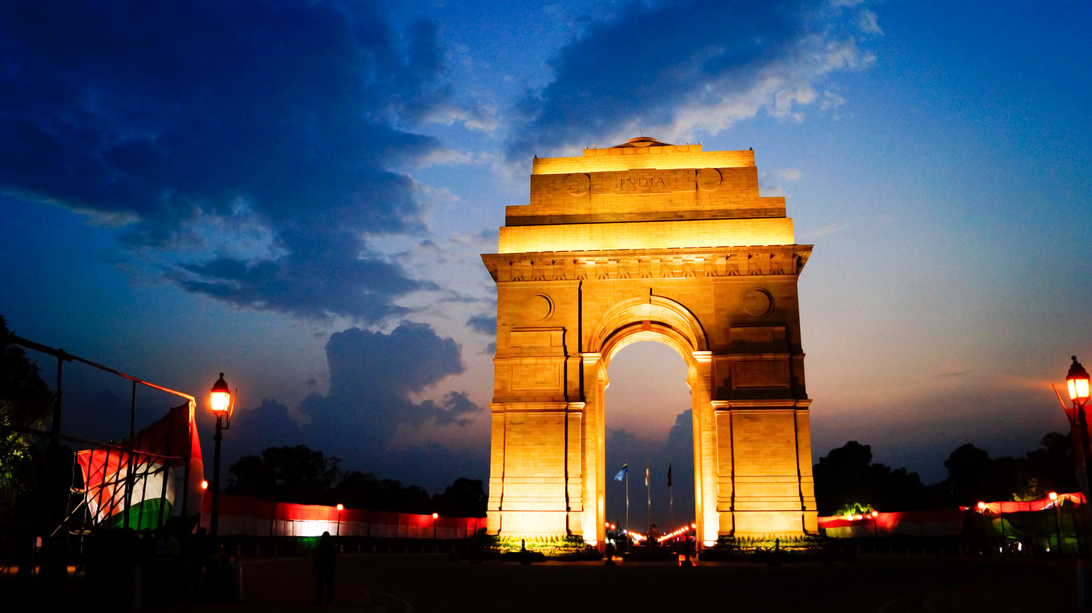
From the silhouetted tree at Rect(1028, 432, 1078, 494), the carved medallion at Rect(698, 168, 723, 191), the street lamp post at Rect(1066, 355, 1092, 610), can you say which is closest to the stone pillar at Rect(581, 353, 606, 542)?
the carved medallion at Rect(698, 168, 723, 191)

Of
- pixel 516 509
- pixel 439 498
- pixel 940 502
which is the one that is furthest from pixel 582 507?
pixel 439 498

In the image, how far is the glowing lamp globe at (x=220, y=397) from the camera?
51.6 ft

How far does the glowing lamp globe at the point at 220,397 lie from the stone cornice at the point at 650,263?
1983 centimetres

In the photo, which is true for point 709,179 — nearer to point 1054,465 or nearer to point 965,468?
point 1054,465

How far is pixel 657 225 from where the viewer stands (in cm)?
3556

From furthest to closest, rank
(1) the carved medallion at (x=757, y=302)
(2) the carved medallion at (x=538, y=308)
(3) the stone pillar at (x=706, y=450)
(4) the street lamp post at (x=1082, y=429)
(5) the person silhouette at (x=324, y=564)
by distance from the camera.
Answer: (2) the carved medallion at (x=538, y=308) → (1) the carved medallion at (x=757, y=302) → (3) the stone pillar at (x=706, y=450) → (5) the person silhouette at (x=324, y=564) → (4) the street lamp post at (x=1082, y=429)

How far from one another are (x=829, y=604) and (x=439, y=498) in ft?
288

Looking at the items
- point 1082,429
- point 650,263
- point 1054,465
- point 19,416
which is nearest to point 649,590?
point 1082,429

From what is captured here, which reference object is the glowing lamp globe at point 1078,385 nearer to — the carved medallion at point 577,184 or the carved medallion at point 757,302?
the carved medallion at point 757,302

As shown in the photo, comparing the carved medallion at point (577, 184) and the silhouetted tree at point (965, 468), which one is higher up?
the carved medallion at point (577, 184)

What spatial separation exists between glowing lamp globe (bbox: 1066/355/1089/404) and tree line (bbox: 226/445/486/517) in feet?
232

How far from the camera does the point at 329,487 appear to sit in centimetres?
9688

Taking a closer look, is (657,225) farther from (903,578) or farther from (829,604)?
(829,604)

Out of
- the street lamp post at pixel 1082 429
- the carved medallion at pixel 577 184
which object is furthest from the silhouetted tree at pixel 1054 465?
the street lamp post at pixel 1082 429
